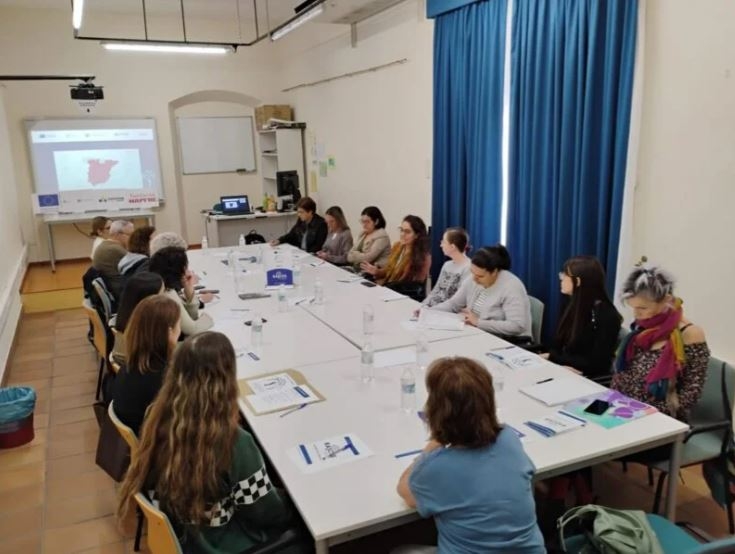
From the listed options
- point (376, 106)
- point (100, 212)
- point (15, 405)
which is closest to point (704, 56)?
point (376, 106)

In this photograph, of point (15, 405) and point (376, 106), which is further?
point (376, 106)

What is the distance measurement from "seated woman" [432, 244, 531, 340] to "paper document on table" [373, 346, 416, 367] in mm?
761

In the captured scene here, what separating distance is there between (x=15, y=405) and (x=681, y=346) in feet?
12.4

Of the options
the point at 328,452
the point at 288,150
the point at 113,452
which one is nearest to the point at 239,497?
the point at 328,452

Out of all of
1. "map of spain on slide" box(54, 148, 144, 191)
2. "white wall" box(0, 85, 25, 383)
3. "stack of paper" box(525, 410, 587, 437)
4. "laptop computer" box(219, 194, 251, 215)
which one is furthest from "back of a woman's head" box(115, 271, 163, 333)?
"map of spain on slide" box(54, 148, 144, 191)

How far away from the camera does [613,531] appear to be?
1818mm

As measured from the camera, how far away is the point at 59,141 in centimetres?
882

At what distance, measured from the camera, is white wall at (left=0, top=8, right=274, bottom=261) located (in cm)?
837

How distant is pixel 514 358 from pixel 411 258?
7.57 feet

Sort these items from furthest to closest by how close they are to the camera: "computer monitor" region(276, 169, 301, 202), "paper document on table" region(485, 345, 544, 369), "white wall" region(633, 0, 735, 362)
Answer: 1. "computer monitor" region(276, 169, 301, 202)
2. "white wall" region(633, 0, 735, 362)
3. "paper document on table" region(485, 345, 544, 369)

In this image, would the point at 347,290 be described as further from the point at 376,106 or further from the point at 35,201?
the point at 35,201

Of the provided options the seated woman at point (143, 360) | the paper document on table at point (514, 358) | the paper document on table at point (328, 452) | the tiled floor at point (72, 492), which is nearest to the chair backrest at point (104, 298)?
the tiled floor at point (72, 492)

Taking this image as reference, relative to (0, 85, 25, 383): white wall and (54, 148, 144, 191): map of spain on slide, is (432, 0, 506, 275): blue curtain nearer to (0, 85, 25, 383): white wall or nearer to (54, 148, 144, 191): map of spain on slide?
(0, 85, 25, 383): white wall

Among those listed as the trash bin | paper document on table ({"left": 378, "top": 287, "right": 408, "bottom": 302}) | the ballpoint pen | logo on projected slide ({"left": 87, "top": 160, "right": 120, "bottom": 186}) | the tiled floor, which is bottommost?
the tiled floor
